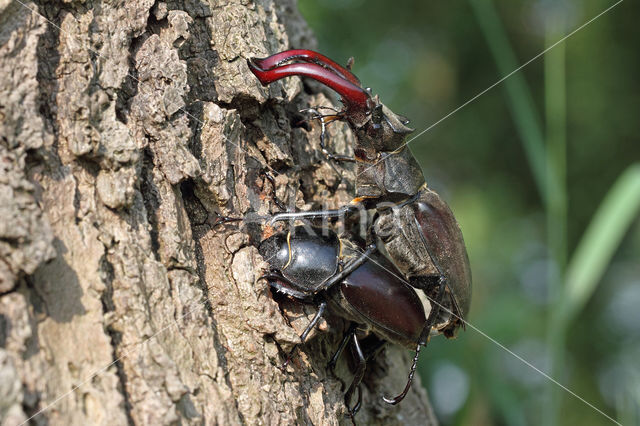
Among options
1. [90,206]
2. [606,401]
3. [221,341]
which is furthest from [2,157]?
[606,401]

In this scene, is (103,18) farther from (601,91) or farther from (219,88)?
(601,91)

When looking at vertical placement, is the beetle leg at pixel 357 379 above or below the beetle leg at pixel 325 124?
below

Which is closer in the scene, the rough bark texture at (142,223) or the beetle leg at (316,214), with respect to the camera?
the rough bark texture at (142,223)

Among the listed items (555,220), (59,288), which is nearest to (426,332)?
(555,220)

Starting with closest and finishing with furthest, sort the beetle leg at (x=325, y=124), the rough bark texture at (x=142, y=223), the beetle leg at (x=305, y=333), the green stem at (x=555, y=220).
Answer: the rough bark texture at (x=142, y=223), the beetle leg at (x=305, y=333), the green stem at (x=555, y=220), the beetle leg at (x=325, y=124)

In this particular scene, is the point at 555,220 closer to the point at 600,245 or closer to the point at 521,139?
the point at 600,245

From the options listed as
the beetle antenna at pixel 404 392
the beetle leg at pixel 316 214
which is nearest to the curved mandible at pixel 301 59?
the beetle leg at pixel 316 214

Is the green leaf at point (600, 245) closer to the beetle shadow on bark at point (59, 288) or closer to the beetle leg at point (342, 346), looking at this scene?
the beetle leg at point (342, 346)

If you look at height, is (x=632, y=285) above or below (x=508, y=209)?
below
